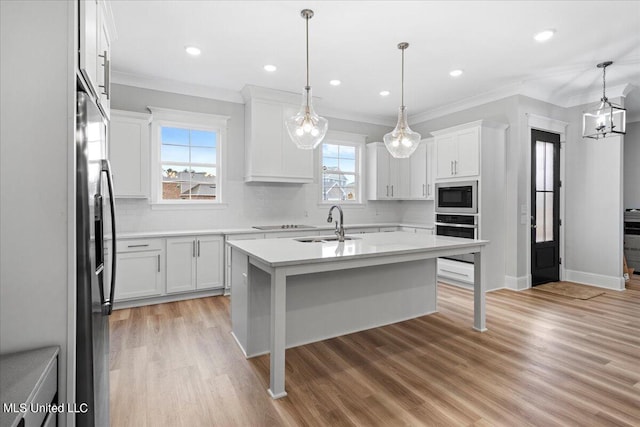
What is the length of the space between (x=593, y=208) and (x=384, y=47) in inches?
159

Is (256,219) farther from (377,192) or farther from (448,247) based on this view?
(448,247)

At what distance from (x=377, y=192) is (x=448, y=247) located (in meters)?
3.24

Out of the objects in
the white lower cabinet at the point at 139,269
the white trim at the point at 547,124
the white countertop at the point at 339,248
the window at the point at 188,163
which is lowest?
the white lower cabinet at the point at 139,269

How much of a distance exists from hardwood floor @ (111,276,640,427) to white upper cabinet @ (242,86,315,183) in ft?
7.15

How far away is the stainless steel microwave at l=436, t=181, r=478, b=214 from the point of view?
4621mm

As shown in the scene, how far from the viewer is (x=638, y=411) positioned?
199 centimetres

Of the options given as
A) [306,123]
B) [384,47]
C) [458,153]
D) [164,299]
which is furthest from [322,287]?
[458,153]

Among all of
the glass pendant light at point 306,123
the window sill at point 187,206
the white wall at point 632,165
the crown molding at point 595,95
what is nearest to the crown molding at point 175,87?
the window sill at point 187,206

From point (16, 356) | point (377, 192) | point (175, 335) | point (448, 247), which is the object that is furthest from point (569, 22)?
point (175, 335)

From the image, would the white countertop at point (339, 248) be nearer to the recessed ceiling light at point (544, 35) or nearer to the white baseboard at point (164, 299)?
the white baseboard at point (164, 299)

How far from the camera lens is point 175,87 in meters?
4.59

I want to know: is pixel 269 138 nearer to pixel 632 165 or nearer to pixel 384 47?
pixel 384 47

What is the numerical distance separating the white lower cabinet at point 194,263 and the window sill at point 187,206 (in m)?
0.66

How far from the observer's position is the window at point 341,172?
236 inches
